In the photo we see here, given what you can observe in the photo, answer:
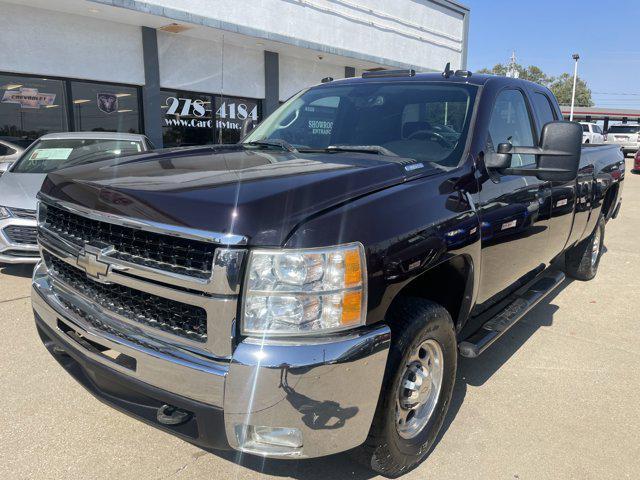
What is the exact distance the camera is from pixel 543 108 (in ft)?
13.7

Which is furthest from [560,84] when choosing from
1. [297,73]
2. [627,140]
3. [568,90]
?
[297,73]

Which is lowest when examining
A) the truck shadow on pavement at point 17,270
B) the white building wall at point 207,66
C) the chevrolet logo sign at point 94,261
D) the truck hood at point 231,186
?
the truck shadow on pavement at point 17,270

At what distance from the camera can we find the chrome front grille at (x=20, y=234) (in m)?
5.01

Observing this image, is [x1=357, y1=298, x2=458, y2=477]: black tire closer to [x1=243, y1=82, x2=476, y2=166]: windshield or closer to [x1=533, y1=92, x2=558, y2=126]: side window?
[x1=243, y1=82, x2=476, y2=166]: windshield

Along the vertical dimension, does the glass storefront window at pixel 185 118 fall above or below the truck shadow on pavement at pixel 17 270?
above

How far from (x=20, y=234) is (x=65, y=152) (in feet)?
6.44

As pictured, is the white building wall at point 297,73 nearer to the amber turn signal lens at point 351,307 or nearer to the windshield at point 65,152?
the windshield at point 65,152

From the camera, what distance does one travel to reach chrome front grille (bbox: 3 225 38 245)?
5.01 metres

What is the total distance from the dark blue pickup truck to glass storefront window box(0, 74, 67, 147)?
9.11 m

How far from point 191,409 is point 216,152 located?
1634 millimetres

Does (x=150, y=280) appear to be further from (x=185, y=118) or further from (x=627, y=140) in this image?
(x=627, y=140)

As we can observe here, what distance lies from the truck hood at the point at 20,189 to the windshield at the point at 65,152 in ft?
1.20

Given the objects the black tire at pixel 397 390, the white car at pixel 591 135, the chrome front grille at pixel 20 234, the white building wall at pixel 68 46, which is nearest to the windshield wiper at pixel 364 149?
the black tire at pixel 397 390

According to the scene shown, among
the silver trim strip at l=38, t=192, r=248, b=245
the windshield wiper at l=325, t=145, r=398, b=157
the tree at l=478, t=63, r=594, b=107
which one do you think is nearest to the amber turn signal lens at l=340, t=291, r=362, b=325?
the silver trim strip at l=38, t=192, r=248, b=245
